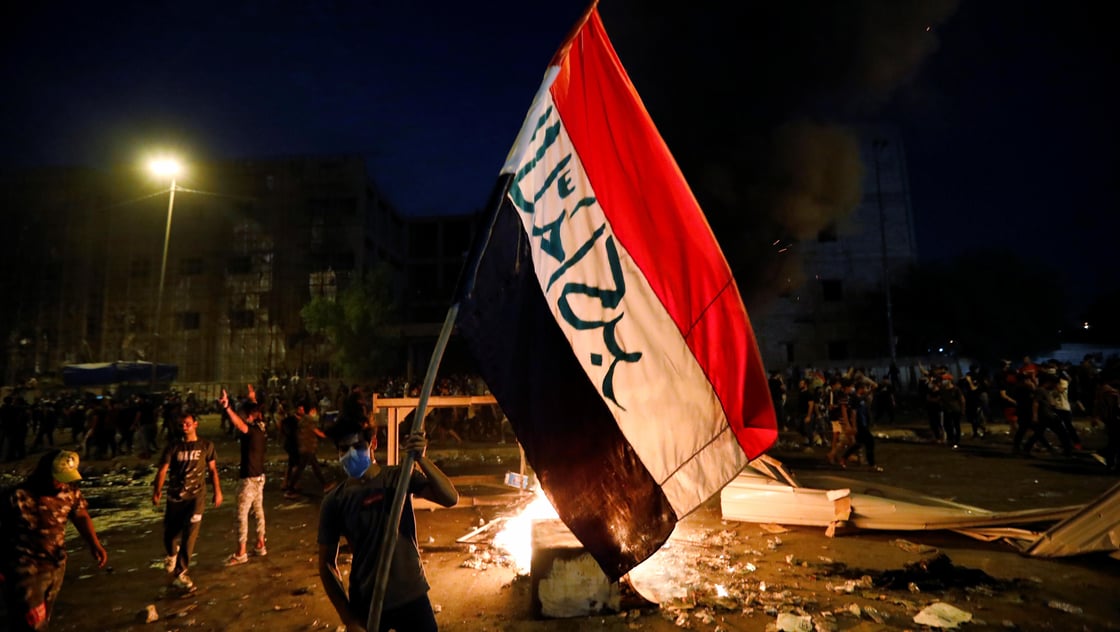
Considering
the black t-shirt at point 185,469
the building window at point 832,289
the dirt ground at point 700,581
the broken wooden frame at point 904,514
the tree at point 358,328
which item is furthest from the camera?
the building window at point 832,289

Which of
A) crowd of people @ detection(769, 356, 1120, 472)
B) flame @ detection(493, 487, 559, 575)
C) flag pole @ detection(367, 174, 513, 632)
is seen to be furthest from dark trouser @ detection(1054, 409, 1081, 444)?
flag pole @ detection(367, 174, 513, 632)

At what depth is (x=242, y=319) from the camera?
41.5 meters

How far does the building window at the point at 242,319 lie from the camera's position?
4138 centimetres

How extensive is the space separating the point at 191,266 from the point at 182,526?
145ft

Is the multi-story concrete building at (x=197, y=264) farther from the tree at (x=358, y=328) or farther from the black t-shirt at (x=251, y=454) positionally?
the black t-shirt at (x=251, y=454)

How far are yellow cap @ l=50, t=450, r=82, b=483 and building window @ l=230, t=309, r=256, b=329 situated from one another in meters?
41.5

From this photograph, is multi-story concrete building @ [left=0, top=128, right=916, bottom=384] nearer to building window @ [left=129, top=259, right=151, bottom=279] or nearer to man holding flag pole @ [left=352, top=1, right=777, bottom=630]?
building window @ [left=129, top=259, right=151, bottom=279]

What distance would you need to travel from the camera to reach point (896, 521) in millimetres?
6730

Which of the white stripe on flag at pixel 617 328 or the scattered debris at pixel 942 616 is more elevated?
the white stripe on flag at pixel 617 328

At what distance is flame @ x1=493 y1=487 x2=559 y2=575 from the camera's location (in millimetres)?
6480

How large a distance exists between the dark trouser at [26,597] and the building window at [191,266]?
45.2 metres

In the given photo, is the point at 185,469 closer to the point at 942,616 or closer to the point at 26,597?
the point at 26,597

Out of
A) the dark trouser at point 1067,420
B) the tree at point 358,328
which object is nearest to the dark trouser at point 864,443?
the dark trouser at point 1067,420

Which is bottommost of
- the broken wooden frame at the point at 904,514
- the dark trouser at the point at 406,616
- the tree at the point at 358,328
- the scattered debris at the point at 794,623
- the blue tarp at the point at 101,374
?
the scattered debris at the point at 794,623
